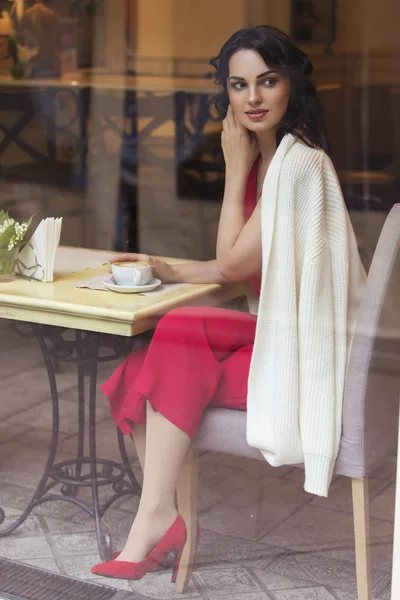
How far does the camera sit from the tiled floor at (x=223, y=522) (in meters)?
1.75

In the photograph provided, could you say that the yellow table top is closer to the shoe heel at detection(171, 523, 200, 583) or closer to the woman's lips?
the woman's lips

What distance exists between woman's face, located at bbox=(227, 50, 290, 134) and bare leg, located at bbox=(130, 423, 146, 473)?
60 centimetres

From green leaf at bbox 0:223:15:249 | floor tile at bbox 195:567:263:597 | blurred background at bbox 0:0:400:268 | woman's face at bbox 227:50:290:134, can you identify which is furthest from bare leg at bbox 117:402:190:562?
woman's face at bbox 227:50:290:134

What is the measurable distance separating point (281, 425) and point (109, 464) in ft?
1.31

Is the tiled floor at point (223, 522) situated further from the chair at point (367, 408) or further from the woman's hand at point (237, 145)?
the woman's hand at point (237, 145)

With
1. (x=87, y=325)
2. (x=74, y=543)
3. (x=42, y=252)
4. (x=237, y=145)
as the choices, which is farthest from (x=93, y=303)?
(x=74, y=543)

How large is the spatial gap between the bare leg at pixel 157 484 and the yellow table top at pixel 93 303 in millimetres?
174

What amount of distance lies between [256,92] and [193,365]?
50 centimetres

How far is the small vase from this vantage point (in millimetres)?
1962

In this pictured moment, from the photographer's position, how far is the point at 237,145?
1697mm

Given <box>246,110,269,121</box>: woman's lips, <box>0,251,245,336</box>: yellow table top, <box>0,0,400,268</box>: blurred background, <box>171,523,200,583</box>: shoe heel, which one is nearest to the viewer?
<box>0,0,400,268</box>: blurred background

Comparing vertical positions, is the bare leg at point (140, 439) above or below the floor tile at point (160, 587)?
above

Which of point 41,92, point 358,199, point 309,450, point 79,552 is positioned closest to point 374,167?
point 358,199

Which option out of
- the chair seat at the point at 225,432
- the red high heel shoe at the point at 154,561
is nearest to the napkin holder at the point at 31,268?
the chair seat at the point at 225,432
